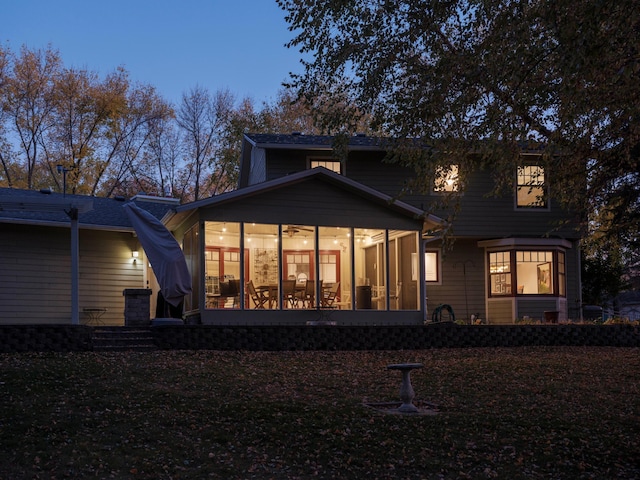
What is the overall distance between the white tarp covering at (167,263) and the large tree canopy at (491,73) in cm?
514

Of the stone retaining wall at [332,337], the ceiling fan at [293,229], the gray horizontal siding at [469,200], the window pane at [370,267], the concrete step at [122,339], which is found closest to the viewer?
the stone retaining wall at [332,337]

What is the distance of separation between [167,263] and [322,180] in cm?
392

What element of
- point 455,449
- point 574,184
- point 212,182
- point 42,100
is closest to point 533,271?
point 574,184

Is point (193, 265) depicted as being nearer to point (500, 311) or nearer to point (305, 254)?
point (305, 254)

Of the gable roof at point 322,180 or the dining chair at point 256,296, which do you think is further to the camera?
the dining chair at point 256,296

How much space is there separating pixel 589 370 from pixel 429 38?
624 cm

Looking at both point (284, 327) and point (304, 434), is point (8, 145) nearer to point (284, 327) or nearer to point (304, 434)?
point (284, 327)

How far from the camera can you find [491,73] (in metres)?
9.79

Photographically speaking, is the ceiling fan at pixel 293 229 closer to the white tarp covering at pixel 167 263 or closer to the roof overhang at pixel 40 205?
the white tarp covering at pixel 167 263

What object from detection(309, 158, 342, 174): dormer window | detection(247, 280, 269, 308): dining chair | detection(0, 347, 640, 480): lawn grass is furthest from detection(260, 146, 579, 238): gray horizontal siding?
detection(0, 347, 640, 480): lawn grass

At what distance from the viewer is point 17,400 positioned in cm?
939

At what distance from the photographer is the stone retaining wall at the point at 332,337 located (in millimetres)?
13578

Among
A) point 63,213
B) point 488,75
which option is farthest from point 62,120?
point 488,75

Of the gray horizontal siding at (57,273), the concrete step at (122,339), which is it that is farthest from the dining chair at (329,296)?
the gray horizontal siding at (57,273)
